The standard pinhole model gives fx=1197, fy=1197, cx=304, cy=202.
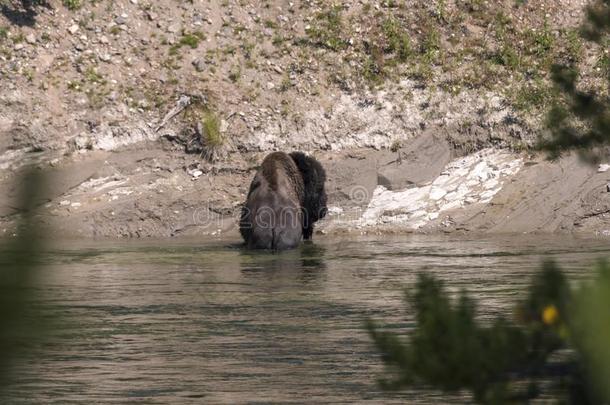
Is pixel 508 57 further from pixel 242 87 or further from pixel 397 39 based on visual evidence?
pixel 242 87

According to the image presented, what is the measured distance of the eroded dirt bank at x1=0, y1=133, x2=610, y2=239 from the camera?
19.7 meters

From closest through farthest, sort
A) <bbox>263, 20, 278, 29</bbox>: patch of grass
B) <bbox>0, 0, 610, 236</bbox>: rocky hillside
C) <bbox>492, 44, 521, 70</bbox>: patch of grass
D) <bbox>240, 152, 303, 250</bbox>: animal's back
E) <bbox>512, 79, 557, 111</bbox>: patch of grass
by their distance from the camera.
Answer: <bbox>240, 152, 303, 250</bbox>: animal's back, <bbox>0, 0, 610, 236</bbox>: rocky hillside, <bbox>512, 79, 557, 111</bbox>: patch of grass, <bbox>492, 44, 521, 70</bbox>: patch of grass, <bbox>263, 20, 278, 29</bbox>: patch of grass

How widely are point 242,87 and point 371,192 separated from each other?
401cm

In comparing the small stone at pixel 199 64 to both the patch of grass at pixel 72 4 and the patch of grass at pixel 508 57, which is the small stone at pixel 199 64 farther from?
the patch of grass at pixel 508 57

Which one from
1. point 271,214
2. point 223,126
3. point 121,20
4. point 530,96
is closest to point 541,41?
point 530,96

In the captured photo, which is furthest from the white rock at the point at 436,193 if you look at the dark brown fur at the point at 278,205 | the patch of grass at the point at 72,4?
the patch of grass at the point at 72,4

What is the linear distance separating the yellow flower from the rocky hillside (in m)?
17.7

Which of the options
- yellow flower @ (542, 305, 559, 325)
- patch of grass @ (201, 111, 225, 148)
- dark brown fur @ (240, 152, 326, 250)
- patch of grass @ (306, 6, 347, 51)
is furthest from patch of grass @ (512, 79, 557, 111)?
yellow flower @ (542, 305, 559, 325)

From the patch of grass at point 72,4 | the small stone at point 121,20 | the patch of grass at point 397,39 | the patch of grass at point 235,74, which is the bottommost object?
the patch of grass at point 235,74

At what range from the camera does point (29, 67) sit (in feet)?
76.4

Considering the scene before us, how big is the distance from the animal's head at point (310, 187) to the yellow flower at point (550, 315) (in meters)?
15.6

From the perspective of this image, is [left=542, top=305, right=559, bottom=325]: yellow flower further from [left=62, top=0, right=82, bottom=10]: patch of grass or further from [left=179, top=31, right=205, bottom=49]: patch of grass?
[left=62, top=0, right=82, bottom=10]: patch of grass

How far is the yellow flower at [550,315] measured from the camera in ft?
9.32

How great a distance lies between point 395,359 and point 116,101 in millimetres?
20347
